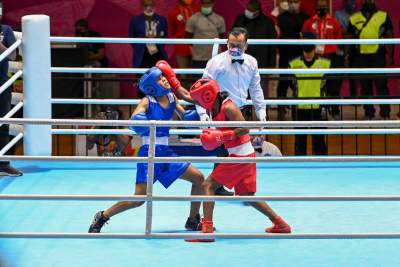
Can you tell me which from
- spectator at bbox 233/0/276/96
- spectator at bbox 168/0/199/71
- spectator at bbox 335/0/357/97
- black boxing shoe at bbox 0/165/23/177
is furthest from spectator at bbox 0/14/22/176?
spectator at bbox 335/0/357/97

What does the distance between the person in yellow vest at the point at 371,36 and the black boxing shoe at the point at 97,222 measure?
740cm

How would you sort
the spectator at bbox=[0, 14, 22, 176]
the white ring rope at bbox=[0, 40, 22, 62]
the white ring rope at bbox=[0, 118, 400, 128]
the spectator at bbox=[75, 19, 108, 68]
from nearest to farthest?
the white ring rope at bbox=[0, 118, 400, 128] → the white ring rope at bbox=[0, 40, 22, 62] → the spectator at bbox=[0, 14, 22, 176] → the spectator at bbox=[75, 19, 108, 68]

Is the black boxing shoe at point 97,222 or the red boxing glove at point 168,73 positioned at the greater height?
the red boxing glove at point 168,73

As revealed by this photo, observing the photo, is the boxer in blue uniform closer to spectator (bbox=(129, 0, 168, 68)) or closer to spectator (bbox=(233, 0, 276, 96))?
spectator (bbox=(233, 0, 276, 96))

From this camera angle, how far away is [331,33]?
1394 centimetres

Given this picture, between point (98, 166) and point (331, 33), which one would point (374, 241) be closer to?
point (98, 166)

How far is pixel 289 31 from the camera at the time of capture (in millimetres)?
14406

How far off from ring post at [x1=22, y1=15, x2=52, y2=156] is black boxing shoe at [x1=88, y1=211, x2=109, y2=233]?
2257mm

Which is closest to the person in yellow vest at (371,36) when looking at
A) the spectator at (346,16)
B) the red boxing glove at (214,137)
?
the spectator at (346,16)

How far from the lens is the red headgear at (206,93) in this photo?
7629mm

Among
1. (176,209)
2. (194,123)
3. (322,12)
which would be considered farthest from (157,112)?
(322,12)

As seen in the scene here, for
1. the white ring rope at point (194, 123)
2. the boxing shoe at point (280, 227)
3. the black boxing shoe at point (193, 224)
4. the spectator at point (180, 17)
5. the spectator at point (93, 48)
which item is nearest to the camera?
the white ring rope at point (194, 123)

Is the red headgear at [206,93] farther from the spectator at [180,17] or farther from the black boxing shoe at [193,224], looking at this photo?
the spectator at [180,17]

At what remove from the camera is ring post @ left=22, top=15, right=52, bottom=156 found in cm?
968
